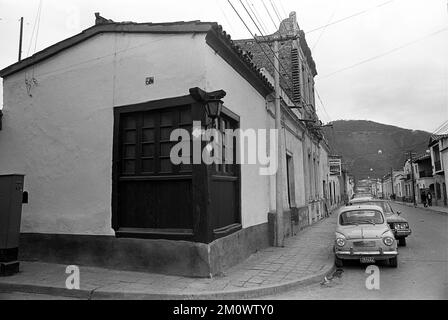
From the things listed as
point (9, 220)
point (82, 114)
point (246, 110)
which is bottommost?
point (9, 220)

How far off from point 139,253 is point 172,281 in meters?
1.18

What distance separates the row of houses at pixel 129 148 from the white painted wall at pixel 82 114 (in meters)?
0.03

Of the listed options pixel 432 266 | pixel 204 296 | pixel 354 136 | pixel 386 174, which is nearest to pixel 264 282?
pixel 204 296

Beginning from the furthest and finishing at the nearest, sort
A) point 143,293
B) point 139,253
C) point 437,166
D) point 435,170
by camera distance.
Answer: point 435,170, point 437,166, point 139,253, point 143,293

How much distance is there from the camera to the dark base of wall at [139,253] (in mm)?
6902

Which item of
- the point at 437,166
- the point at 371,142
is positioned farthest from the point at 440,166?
the point at 371,142

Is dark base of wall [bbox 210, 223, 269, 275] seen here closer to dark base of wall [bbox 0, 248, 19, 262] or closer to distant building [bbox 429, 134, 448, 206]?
dark base of wall [bbox 0, 248, 19, 262]

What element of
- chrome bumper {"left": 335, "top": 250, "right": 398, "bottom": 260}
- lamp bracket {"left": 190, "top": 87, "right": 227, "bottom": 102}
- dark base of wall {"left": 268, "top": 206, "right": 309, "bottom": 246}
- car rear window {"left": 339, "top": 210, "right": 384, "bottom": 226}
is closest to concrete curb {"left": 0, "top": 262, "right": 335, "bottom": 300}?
chrome bumper {"left": 335, "top": 250, "right": 398, "bottom": 260}

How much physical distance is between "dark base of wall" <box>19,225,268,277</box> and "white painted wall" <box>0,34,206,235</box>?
0.28 m

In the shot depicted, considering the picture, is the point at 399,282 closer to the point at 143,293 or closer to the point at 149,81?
the point at 143,293

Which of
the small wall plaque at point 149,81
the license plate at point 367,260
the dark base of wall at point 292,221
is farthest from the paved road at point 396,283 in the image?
the small wall plaque at point 149,81

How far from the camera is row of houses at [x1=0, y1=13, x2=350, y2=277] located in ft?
23.7

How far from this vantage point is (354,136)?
281 ft

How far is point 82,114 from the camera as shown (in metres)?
8.35
